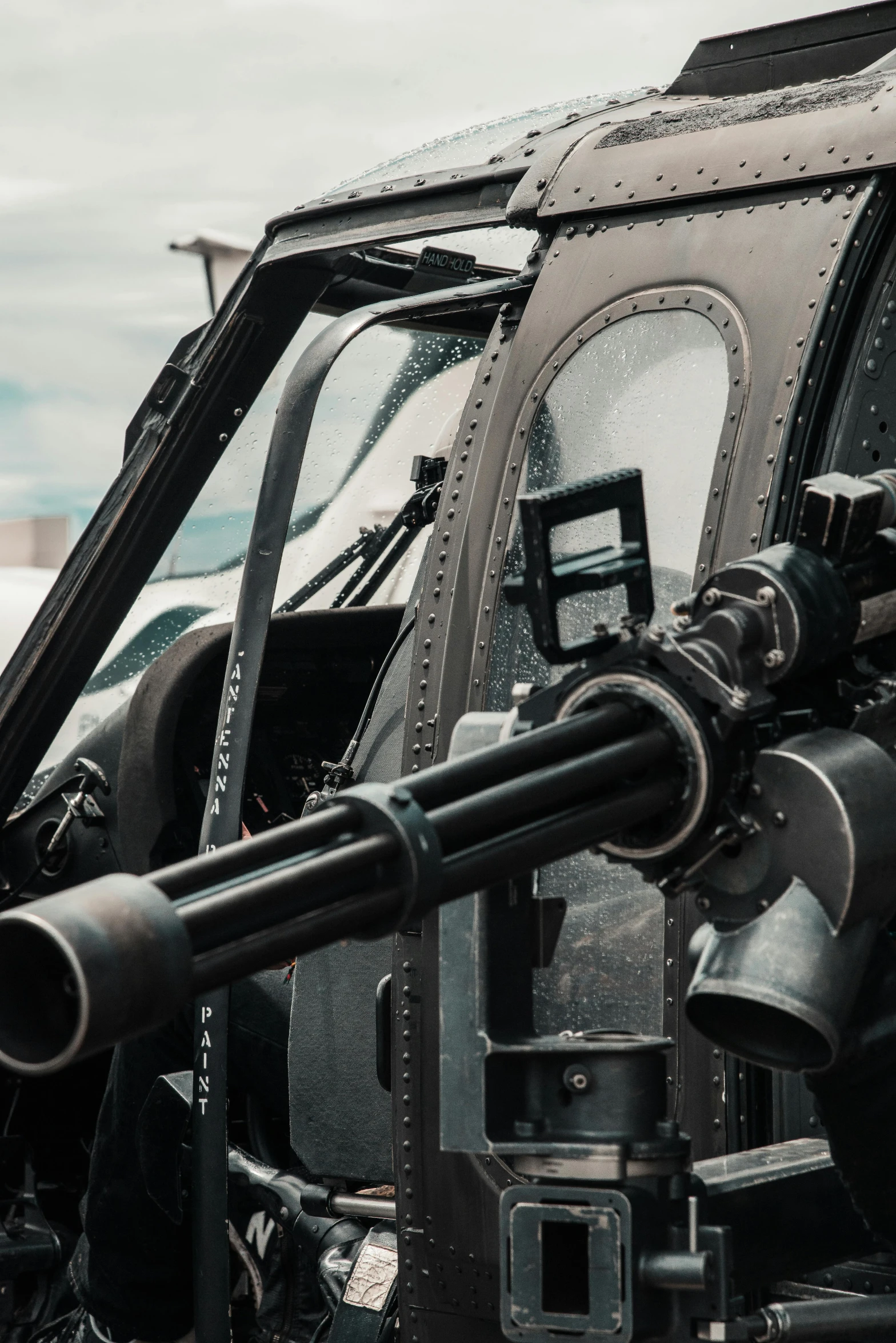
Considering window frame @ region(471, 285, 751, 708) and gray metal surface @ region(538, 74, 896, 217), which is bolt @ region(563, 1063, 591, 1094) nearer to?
window frame @ region(471, 285, 751, 708)

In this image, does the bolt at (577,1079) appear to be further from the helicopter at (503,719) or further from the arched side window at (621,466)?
the arched side window at (621,466)

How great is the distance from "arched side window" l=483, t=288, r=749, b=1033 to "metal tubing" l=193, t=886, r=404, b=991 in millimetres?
→ 1447

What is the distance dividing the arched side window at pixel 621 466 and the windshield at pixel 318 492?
3.85 feet

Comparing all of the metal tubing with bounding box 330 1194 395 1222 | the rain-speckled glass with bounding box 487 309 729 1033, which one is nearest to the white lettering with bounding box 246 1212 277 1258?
the metal tubing with bounding box 330 1194 395 1222

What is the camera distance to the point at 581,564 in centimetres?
180

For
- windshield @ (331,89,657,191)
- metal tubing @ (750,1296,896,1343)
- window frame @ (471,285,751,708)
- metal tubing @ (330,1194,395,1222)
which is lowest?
metal tubing @ (750,1296,896,1343)

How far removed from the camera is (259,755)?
Answer: 15.5ft

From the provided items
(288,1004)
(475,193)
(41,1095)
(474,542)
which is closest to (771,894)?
(474,542)

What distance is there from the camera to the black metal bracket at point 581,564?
1737mm

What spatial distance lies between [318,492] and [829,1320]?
9.64 feet

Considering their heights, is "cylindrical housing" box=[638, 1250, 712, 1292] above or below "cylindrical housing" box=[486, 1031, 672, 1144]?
below

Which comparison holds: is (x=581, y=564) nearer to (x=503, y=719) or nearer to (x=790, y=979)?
(x=503, y=719)

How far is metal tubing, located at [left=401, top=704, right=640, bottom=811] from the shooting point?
1625 millimetres

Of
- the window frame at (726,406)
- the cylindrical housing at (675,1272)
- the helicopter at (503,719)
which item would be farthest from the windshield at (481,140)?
the cylindrical housing at (675,1272)
